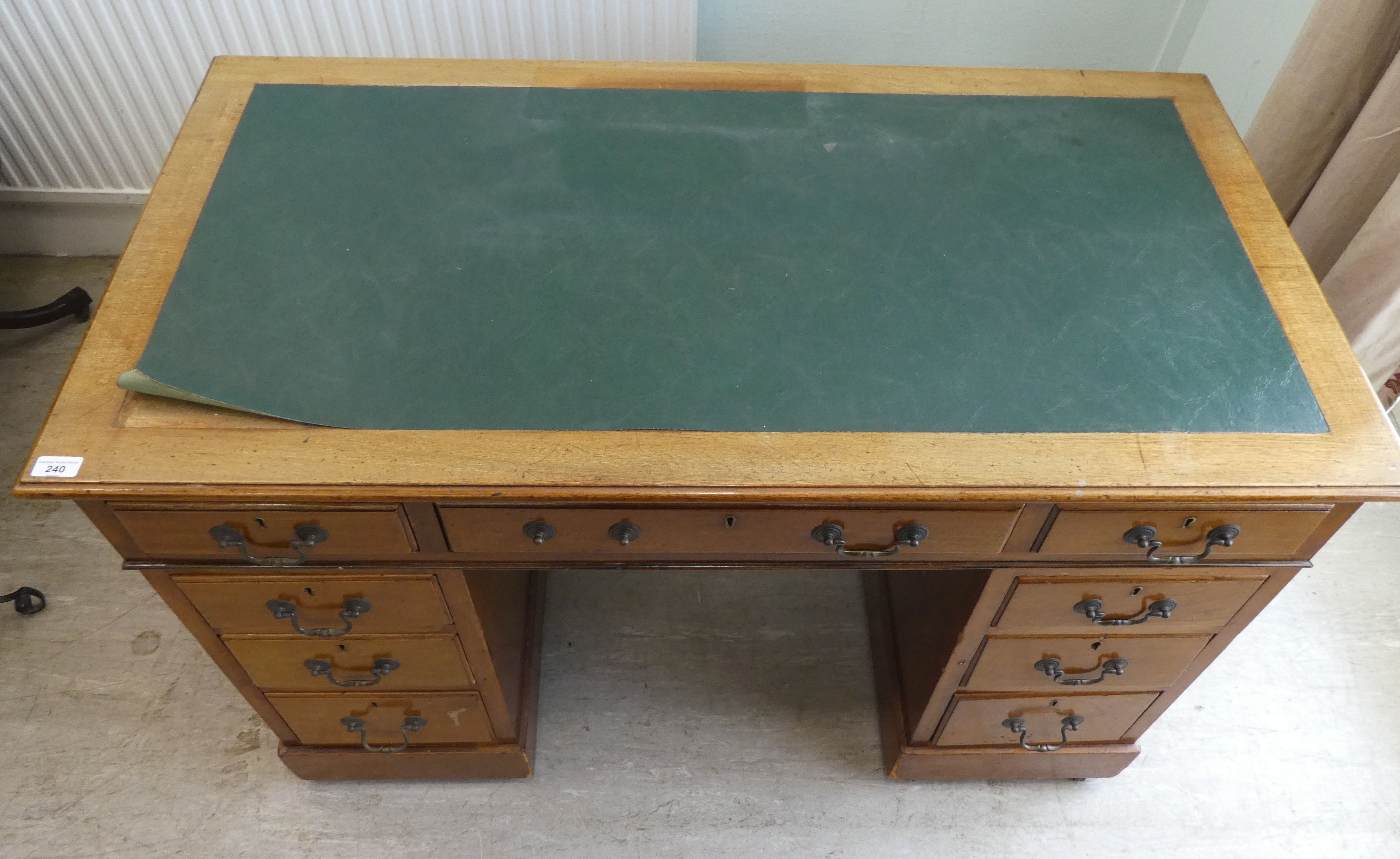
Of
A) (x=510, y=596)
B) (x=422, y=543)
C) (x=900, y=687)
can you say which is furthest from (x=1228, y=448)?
(x=510, y=596)

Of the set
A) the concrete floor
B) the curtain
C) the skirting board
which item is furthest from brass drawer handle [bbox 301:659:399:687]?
the curtain

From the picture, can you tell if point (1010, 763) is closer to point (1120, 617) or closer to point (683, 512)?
point (1120, 617)

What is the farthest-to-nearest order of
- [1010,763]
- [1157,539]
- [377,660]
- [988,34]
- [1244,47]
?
[988,34] → [1244,47] → [1010,763] → [377,660] → [1157,539]

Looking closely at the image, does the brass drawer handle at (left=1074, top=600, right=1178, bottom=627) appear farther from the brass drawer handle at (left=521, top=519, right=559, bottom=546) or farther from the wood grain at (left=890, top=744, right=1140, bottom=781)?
the brass drawer handle at (left=521, top=519, right=559, bottom=546)

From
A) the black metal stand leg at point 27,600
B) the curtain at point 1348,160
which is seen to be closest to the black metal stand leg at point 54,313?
the black metal stand leg at point 27,600

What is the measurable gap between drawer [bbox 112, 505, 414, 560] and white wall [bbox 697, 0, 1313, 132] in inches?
57.4

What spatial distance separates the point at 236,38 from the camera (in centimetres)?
210

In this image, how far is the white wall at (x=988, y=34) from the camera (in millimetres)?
2127

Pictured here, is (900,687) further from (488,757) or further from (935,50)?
(935,50)

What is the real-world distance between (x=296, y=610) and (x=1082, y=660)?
1.25m

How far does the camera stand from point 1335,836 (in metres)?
1.84

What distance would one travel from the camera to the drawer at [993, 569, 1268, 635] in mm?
1396

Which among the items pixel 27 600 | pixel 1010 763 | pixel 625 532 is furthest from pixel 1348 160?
pixel 27 600

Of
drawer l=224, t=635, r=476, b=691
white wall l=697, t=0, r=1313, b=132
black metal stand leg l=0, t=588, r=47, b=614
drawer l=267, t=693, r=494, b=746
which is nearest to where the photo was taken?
drawer l=224, t=635, r=476, b=691
